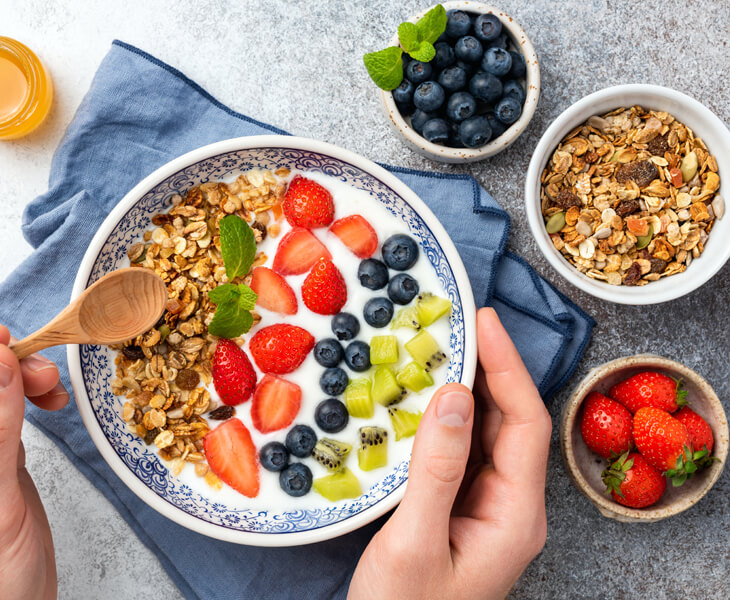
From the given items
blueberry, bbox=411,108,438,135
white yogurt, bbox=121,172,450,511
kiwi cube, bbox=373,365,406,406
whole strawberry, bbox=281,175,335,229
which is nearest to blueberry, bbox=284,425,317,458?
white yogurt, bbox=121,172,450,511

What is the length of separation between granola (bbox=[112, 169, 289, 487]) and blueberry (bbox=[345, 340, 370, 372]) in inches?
8.4

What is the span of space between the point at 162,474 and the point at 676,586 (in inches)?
41.3

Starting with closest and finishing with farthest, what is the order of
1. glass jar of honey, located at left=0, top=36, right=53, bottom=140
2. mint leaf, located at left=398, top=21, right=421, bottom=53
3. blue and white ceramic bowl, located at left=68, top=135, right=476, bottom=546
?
blue and white ceramic bowl, located at left=68, top=135, right=476, bottom=546 < mint leaf, located at left=398, top=21, right=421, bottom=53 < glass jar of honey, located at left=0, top=36, right=53, bottom=140

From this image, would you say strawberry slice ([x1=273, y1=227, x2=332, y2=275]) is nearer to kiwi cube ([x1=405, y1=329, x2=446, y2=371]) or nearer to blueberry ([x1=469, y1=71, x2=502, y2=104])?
kiwi cube ([x1=405, y1=329, x2=446, y2=371])

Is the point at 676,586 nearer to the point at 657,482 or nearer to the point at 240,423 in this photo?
the point at 657,482

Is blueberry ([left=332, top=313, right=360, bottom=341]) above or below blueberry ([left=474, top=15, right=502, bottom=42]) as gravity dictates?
below

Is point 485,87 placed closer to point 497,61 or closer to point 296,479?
point 497,61

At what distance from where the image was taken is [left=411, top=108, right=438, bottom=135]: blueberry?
1.18 meters

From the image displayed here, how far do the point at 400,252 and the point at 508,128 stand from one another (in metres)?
0.35

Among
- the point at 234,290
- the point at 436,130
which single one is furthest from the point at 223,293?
the point at 436,130

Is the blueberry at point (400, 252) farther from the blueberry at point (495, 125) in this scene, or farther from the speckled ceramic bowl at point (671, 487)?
the speckled ceramic bowl at point (671, 487)

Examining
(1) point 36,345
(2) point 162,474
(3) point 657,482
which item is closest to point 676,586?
(3) point 657,482

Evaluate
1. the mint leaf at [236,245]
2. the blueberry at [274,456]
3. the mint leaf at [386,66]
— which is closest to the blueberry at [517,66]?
the mint leaf at [386,66]

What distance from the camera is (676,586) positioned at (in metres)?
1.27
